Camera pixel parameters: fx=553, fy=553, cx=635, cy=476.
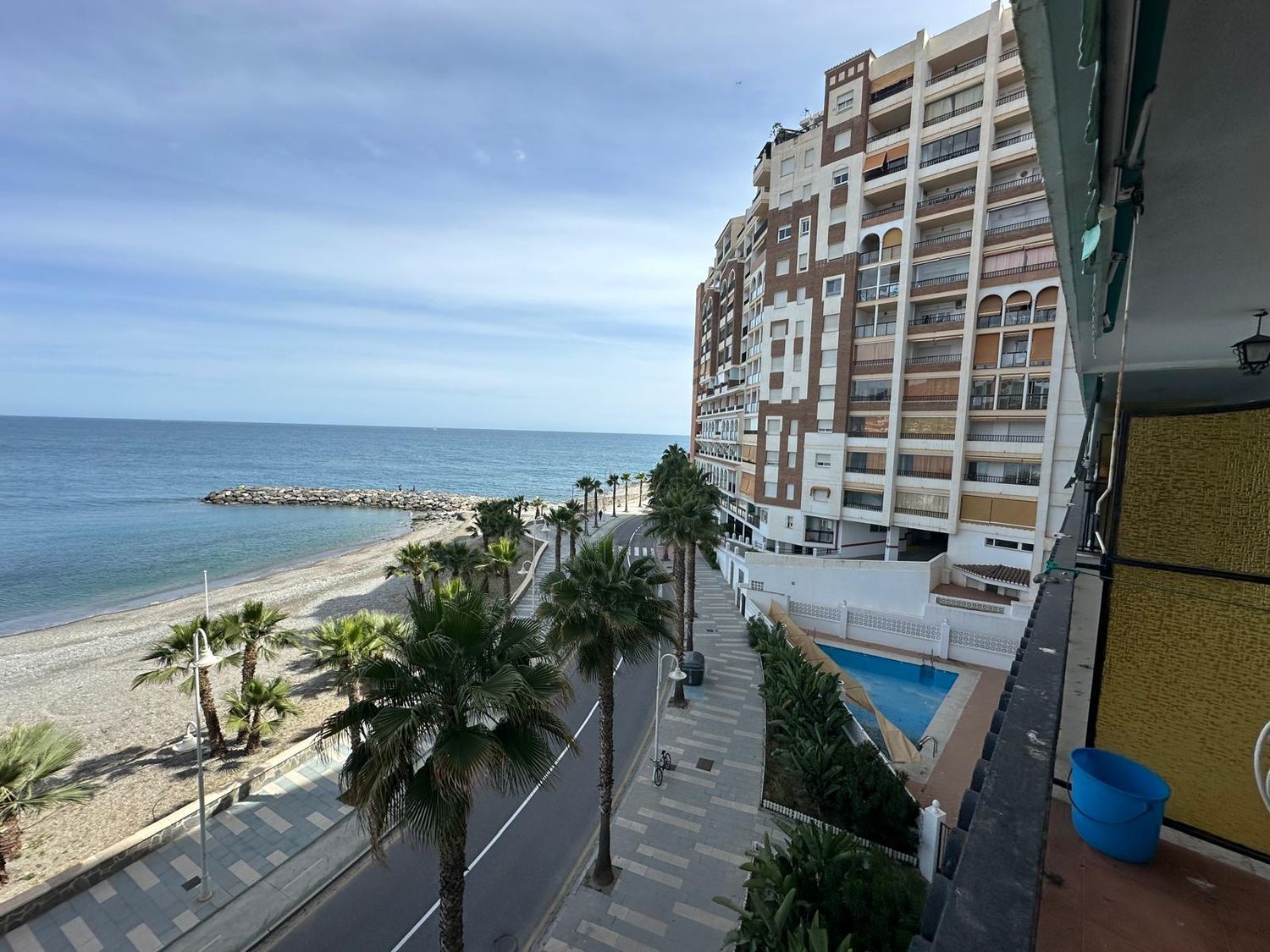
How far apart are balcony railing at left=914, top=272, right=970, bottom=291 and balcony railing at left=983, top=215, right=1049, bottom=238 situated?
2.15 m

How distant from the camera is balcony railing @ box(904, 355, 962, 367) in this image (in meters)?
31.0

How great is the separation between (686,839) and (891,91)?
129 ft

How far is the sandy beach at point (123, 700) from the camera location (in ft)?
51.1

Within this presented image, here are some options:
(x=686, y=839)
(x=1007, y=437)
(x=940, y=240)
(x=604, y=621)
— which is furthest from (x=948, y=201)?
(x=686, y=839)

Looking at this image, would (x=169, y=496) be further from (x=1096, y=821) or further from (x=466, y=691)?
(x=1096, y=821)

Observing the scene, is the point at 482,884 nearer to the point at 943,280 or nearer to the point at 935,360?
the point at 935,360

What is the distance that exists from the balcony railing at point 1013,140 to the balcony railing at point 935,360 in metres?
10.8

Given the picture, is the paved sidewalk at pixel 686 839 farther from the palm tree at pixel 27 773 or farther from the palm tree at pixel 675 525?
the palm tree at pixel 27 773

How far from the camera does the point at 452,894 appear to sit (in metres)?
8.76

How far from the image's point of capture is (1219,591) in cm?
472

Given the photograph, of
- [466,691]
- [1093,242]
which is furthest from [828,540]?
[1093,242]

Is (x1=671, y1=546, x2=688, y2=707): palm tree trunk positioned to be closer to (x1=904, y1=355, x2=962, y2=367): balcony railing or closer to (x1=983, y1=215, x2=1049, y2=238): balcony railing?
(x1=904, y1=355, x2=962, y2=367): balcony railing

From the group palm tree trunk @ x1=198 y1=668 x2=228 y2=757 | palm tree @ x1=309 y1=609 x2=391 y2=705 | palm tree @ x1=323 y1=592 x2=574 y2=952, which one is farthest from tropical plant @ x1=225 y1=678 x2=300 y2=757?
palm tree @ x1=323 y1=592 x2=574 y2=952

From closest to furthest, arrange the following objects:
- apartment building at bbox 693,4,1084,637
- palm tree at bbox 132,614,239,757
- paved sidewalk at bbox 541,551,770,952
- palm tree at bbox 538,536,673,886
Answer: paved sidewalk at bbox 541,551,770,952 → palm tree at bbox 538,536,673,886 → palm tree at bbox 132,614,239,757 → apartment building at bbox 693,4,1084,637
